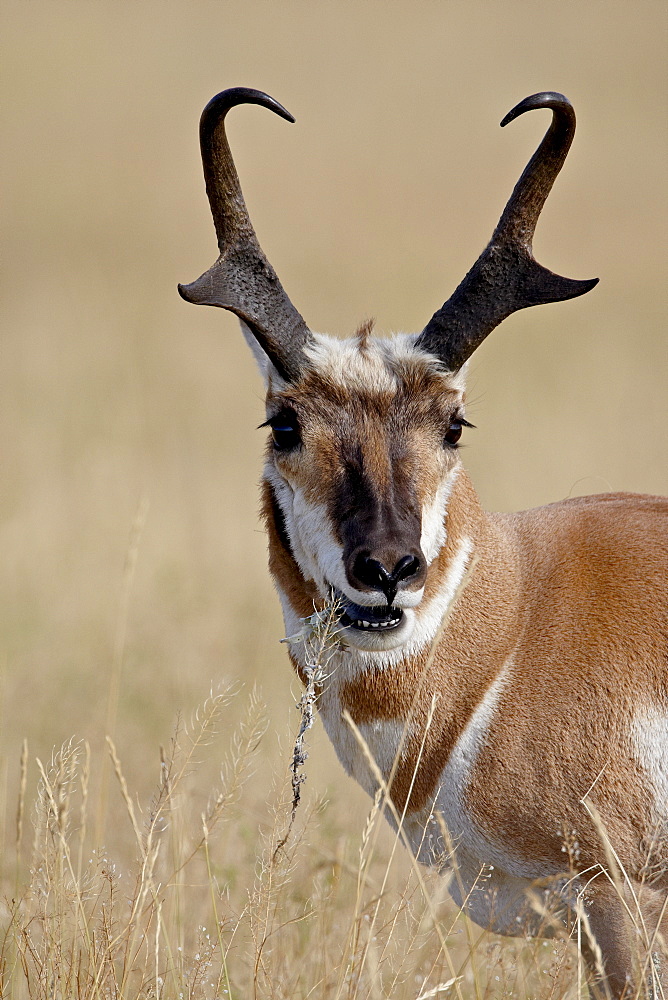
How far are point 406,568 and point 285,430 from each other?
0.97 metres

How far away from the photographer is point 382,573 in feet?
12.2

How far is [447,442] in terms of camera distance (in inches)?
178

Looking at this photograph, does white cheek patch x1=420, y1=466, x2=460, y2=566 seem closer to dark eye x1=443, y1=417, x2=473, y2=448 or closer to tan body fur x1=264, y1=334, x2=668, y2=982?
tan body fur x1=264, y1=334, x2=668, y2=982

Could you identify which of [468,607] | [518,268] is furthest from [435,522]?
[518,268]

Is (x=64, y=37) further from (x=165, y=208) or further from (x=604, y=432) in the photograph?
(x=604, y=432)

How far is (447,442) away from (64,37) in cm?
4447

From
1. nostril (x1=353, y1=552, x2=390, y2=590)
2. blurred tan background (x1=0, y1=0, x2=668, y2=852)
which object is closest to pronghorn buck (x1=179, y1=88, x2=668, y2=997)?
nostril (x1=353, y1=552, x2=390, y2=590)

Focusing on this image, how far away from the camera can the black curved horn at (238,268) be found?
4285 mm

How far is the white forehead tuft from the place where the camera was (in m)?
4.50

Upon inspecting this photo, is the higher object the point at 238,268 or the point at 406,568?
the point at 238,268

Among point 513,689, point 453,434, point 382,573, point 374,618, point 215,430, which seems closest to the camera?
point 382,573

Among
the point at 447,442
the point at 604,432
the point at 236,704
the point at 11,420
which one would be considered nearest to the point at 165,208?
the point at 11,420

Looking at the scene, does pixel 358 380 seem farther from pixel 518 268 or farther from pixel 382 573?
pixel 382 573

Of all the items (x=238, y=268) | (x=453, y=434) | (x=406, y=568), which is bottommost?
(x=406, y=568)
